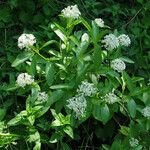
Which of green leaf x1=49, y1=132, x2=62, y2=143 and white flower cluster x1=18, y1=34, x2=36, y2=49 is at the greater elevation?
white flower cluster x1=18, y1=34, x2=36, y2=49

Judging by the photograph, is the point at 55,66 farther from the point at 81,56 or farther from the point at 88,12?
the point at 88,12

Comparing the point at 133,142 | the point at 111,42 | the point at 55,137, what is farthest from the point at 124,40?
the point at 55,137

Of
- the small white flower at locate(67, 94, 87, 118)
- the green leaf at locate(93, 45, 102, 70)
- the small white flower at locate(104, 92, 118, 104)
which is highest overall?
the green leaf at locate(93, 45, 102, 70)

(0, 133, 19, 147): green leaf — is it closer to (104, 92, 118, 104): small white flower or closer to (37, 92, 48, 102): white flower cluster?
(37, 92, 48, 102): white flower cluster

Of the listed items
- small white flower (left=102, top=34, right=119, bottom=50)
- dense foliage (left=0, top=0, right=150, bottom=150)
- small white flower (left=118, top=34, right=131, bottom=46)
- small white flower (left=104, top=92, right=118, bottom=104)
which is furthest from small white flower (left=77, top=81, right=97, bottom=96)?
small white flower (left=118, top=34, right=131, bottom=46)

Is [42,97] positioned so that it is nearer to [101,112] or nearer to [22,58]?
[22,58]

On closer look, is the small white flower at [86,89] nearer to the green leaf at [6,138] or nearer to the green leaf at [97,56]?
the green leaf at [97,56]

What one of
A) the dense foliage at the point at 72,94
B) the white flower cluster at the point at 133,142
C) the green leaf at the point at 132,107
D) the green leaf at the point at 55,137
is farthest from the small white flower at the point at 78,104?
the white flower cluster at the point at 133,142

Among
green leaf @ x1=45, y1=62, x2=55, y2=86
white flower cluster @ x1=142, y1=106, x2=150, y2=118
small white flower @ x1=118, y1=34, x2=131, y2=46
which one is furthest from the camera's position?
small white flower @ x1=118, y1=34, x2=131, y2=46
